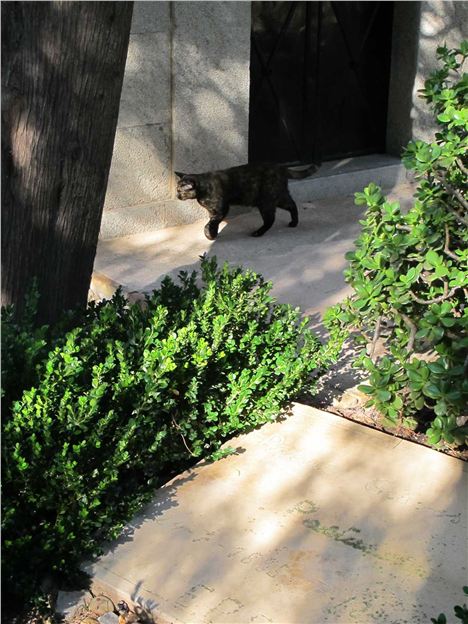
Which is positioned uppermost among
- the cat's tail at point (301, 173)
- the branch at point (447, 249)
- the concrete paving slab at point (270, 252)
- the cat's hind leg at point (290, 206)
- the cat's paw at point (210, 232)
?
the branch at point (447, 249)

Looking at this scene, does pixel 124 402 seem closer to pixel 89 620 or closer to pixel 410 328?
pixel 89 620

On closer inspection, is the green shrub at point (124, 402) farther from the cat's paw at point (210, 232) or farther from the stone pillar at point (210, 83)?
the stone pillar at point (210, 83)

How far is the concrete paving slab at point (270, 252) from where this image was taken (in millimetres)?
7703

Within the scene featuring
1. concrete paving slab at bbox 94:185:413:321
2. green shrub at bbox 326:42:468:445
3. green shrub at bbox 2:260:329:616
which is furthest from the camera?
concrete paving slab at bbox 94:185:413:321

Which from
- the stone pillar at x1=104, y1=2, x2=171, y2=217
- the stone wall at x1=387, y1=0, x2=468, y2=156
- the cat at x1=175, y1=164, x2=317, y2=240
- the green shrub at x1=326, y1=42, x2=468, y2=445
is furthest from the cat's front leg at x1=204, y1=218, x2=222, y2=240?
the green shrub at x1=326, y1=42, x2=468, y2=445

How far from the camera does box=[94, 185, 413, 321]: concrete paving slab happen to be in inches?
303

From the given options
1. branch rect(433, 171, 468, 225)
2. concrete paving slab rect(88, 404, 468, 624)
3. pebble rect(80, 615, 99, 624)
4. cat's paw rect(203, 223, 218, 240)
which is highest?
branch rect(433, 171, 468, 225)

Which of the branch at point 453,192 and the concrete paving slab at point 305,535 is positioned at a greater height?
the branch at point 453,192

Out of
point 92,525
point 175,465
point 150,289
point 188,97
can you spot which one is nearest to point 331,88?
point 188,97

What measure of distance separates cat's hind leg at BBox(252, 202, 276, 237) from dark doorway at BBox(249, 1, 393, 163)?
3.89 feet

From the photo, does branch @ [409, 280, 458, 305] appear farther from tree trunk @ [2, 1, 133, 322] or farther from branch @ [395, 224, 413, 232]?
tree trunk @ [2, 1, 133, 322]

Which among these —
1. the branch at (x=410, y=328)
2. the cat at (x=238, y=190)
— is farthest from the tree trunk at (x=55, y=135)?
the cat at (x=238, y=190)

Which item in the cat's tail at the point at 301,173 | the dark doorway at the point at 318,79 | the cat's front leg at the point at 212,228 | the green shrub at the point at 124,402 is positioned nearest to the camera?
the green shrub at the point at 124,402

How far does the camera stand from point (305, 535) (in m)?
4.86
